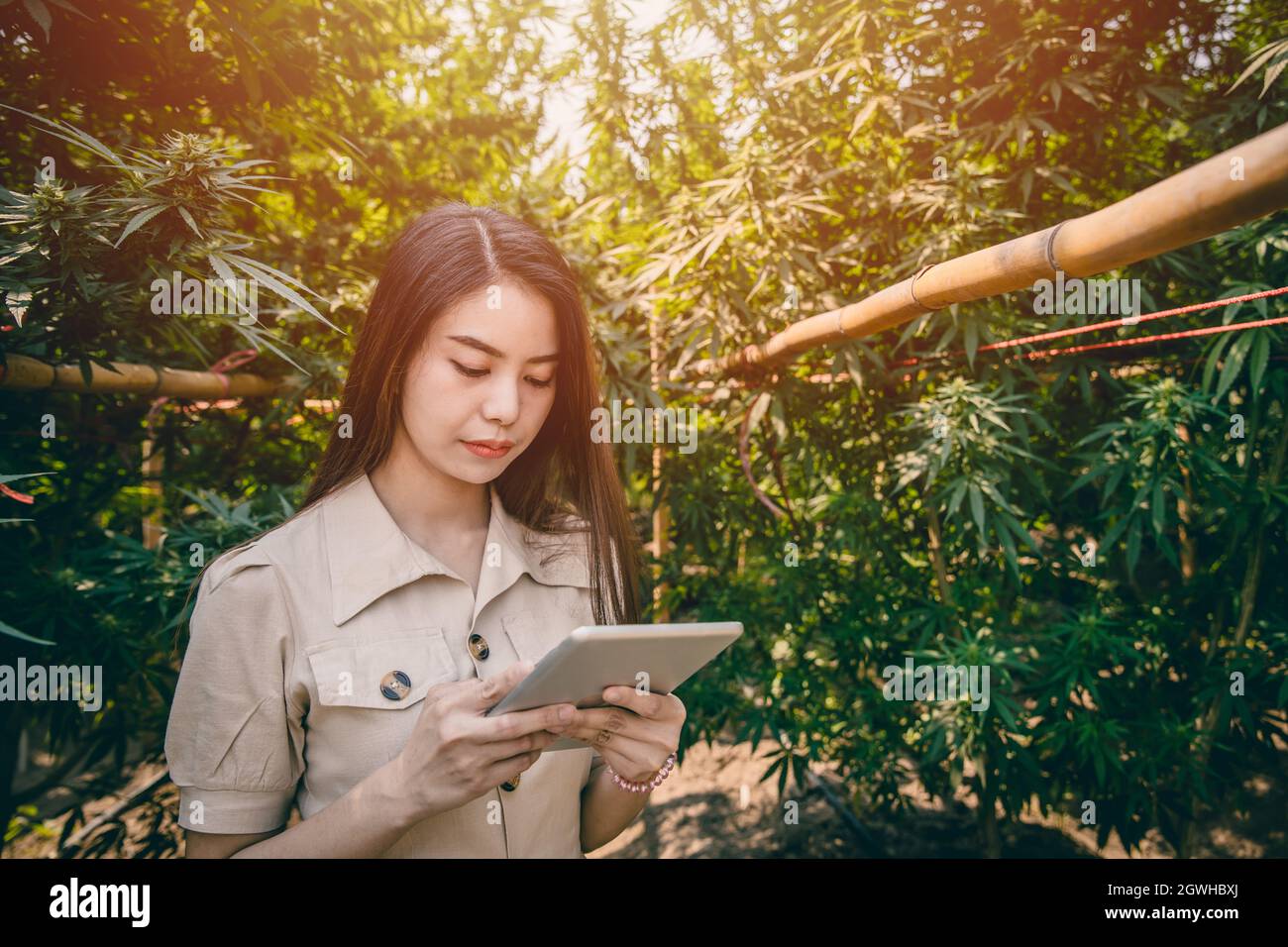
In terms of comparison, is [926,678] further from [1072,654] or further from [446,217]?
[446,217]

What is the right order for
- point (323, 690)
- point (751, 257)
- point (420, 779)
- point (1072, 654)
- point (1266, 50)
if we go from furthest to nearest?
point (751, 257), point (1072, 654), point (1266, 50), point (323, 690), point (420, 779)

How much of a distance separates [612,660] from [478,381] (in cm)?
51

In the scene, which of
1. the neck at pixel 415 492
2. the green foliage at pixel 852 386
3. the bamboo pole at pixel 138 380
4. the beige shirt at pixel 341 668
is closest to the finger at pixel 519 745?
the beige shirt at pixel 341 668

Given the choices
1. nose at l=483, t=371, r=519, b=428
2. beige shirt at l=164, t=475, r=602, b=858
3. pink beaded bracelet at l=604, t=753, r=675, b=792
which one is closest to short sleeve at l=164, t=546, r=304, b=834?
beige shirt at l=164, t=475, r=602, b=858

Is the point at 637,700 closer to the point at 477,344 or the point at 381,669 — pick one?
the point at 381,669

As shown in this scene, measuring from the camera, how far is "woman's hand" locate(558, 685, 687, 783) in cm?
101

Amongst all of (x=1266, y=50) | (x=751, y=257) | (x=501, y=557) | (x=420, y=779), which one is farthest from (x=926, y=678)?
(x=1266, y=50)

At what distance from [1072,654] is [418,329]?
2.00 metres

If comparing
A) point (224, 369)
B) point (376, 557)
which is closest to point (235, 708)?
point (376, 557)

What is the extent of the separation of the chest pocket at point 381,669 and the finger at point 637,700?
1.05 ft

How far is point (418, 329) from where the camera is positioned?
1.20m

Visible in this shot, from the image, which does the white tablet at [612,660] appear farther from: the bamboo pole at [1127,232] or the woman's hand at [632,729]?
the bamboo pole at [1127,232]

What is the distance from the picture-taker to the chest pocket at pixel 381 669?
1.09 m
